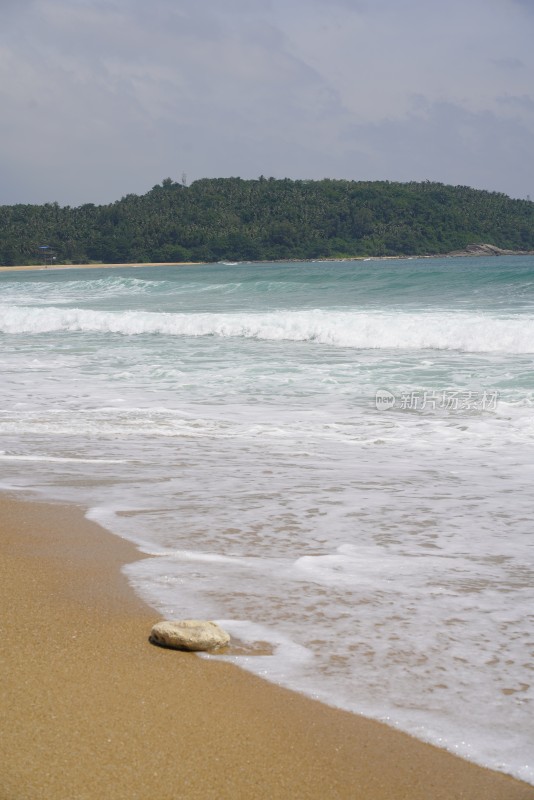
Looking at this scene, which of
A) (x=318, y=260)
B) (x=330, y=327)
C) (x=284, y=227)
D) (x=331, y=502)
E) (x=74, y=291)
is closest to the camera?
(x=331, y=502)

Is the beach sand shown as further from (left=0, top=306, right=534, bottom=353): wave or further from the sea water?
(left=0, top=306, right=534, bottom=353): wave

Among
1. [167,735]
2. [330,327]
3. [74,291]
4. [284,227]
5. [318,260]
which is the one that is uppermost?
[284,227]

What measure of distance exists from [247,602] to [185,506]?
63.9 inches

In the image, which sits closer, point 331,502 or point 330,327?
point 331,502

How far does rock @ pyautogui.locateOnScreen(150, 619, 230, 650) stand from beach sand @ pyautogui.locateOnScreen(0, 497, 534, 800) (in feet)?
0.13

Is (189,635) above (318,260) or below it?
below

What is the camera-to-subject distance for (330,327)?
1855cm

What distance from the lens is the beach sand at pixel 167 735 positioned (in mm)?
2424

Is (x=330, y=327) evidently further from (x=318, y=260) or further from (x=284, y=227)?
(x=284, y=227)

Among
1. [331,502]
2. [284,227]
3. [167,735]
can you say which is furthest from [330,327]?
[284,227]

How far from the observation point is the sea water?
3139 mm

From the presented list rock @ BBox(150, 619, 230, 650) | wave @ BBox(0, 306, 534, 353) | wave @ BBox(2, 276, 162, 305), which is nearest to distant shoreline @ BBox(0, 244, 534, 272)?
wave @ BBox(2, 276, 162, 305)

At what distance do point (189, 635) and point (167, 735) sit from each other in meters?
0.62

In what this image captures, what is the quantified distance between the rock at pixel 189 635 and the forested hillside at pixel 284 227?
314ft
